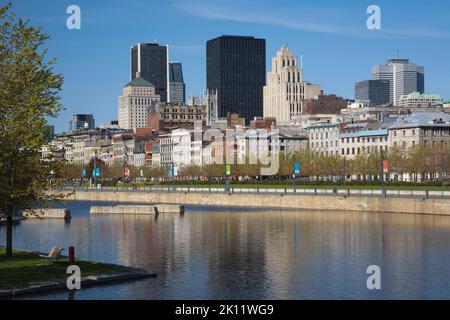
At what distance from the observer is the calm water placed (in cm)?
3756

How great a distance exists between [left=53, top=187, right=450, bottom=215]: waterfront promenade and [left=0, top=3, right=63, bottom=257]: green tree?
1937 cm

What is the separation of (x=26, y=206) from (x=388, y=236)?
2583 centimetres

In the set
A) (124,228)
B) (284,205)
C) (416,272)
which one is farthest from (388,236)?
(284,205)

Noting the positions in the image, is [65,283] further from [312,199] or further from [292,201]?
[292,201]

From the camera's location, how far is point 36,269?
1566 inches

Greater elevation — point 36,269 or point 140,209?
point 140,209

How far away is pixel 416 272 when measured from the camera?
42625mm

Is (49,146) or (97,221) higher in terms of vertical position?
(49,146)

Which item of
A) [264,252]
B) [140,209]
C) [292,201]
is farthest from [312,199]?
[264,252]

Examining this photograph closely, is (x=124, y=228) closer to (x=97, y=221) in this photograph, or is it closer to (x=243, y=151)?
(x=97, y=221)

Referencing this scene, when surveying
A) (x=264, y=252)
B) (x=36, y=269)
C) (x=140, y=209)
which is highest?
(x=140, y=209)

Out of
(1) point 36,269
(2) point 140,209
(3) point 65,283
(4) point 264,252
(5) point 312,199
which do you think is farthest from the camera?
(5) point 312,199

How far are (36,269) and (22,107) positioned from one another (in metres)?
7.42
